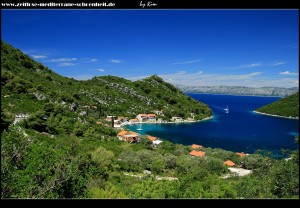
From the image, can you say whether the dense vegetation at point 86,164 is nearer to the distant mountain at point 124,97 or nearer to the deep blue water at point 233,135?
the distant mountain at point 124,97

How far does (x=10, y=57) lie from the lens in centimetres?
2889

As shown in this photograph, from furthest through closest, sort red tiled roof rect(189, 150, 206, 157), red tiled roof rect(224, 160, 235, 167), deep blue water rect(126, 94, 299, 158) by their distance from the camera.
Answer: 1. deep blue water rect(126, 94, 299, 158)
2. red tiled roof rect(189, 150, 206, 157)
3. red tiled roof rect(224, 160, 235, 167)

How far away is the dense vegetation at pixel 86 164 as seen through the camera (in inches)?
233

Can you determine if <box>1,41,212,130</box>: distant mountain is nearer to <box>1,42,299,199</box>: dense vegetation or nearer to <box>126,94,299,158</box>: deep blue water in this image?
<box>1,42,299,199</box>: dense vegetation

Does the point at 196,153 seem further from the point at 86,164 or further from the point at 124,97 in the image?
the point at 124,97

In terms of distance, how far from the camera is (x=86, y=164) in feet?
28.8

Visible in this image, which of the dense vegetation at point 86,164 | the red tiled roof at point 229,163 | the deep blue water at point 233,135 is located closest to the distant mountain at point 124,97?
the dense vegetation at point 86,164

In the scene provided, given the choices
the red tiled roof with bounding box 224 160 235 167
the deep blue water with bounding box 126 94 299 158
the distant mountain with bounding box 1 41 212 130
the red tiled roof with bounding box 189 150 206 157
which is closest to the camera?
the red tiled roof with bounding box 224 160 235 167

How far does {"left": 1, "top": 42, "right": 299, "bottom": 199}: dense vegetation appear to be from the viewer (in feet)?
19.4

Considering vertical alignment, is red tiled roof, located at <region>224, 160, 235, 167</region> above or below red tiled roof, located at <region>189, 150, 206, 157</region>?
below

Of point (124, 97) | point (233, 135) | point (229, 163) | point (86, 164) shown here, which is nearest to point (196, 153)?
point (229, 163)

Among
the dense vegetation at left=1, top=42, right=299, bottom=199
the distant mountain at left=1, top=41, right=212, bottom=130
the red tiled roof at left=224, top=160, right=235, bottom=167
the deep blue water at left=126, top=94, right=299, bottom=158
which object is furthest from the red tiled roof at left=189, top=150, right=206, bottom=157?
the distant mountain at left=1, top=41, right=212, bottom=130
